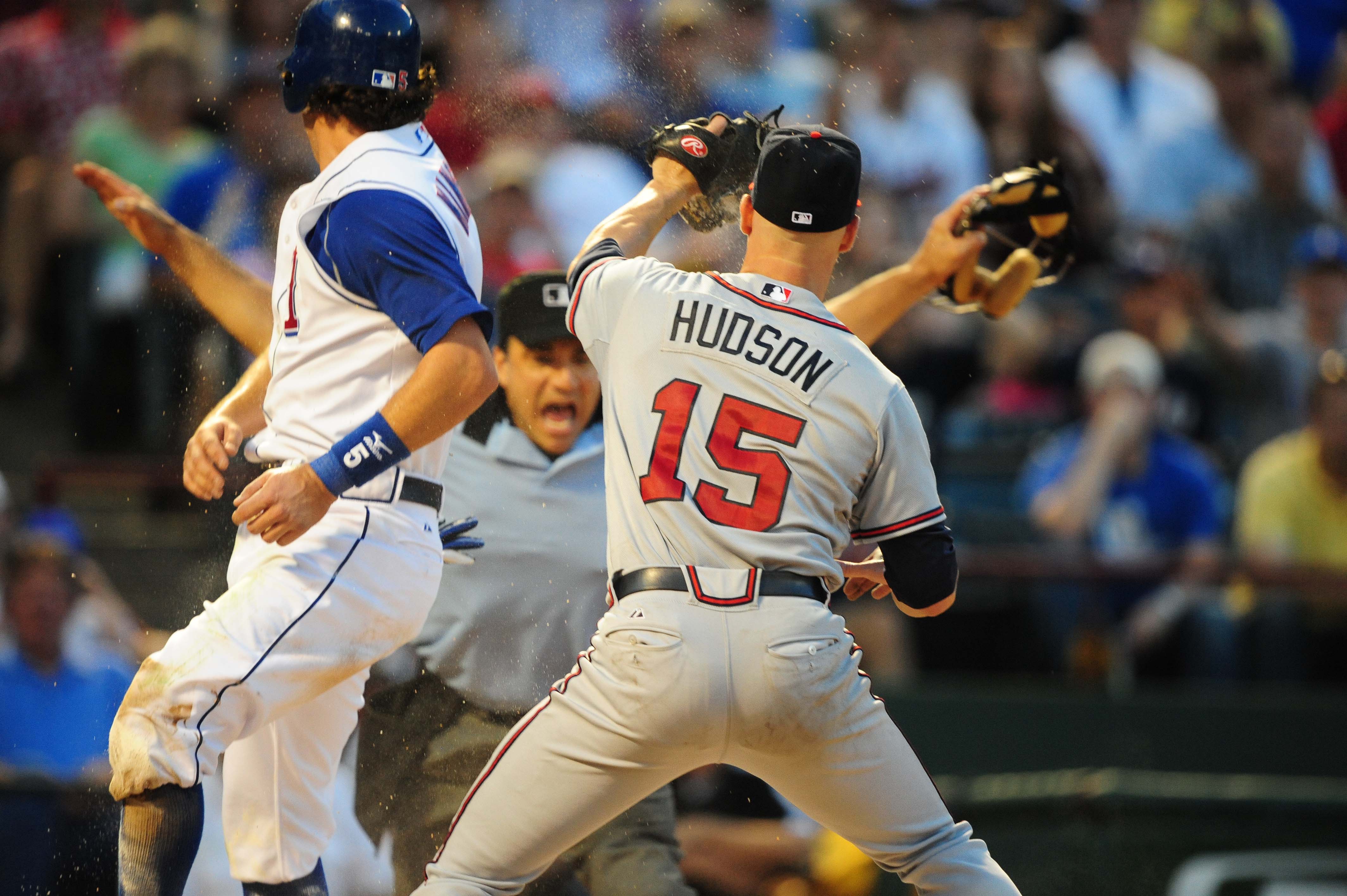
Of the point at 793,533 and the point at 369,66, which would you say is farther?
the point at 369,66

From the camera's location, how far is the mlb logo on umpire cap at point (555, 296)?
414cm

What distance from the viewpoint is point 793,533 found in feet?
10.1

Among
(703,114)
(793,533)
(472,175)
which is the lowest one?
(793,533)

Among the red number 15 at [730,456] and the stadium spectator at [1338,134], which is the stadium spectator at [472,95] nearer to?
the red number 15 at [730,456]

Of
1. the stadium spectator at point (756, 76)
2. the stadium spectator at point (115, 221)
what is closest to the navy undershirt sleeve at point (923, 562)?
the stadium spectator at point (756, 76)

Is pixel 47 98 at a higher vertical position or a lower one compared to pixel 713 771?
higher

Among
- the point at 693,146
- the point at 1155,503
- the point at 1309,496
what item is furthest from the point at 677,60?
the point at 1309,496

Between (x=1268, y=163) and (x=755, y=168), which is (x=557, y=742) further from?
(x=1268, y=163)

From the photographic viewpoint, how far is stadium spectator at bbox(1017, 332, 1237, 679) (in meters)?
6.62

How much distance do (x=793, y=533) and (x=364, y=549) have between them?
0.96 meters

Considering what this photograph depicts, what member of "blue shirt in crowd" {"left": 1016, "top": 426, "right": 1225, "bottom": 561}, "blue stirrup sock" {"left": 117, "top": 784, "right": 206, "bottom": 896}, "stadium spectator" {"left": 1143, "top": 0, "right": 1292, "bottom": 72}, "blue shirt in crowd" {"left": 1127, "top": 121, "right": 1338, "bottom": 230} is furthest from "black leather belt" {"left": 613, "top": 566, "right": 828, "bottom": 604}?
"stadium spectator" {"left": 1143, "top": 0, "right": 1292, "bottom": 72}

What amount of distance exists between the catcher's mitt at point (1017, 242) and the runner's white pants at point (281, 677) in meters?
1.77

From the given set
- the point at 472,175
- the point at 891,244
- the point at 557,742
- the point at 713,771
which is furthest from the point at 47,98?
the point at 557,742

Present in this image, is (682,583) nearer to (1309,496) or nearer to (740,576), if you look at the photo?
(740,576)
